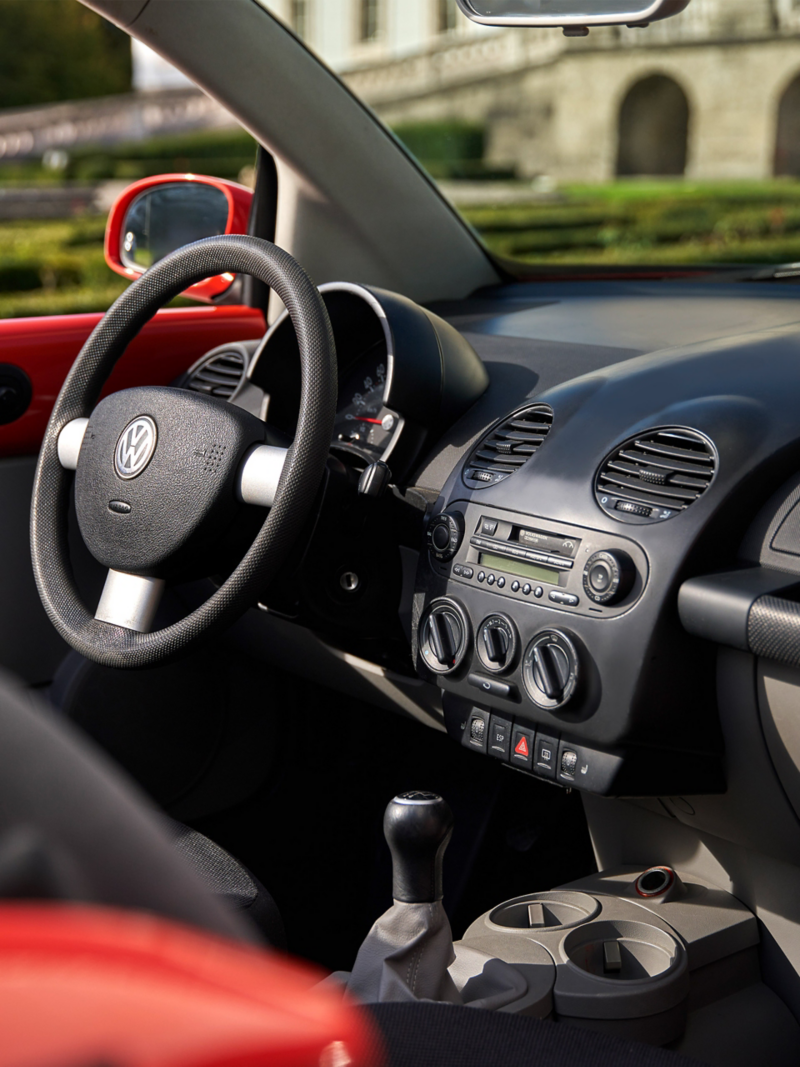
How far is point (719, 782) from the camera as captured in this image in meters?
1.45

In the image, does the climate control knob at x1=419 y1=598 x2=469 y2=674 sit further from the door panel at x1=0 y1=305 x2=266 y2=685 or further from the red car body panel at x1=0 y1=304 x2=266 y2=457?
the red car body panel at x1=0 y1=304 x2=266 y2=457

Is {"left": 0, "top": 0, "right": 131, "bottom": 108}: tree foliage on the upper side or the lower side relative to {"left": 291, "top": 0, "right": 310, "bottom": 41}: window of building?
lower

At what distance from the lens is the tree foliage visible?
31.9 m

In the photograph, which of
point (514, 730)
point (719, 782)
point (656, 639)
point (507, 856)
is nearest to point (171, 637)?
point (514, 730)

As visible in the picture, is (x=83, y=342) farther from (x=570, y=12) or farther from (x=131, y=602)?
(x=570, y=12)

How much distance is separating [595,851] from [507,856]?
0.28 metres

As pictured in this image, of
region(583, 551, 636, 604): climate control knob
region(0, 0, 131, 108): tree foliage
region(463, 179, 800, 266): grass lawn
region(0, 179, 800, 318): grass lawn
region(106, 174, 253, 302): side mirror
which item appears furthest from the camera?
region(0, 0, 131, 108): tree foliage

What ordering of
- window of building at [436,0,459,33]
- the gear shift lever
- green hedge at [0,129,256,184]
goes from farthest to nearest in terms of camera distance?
window of building at [436,0,459,33] < green hedge at [0,129,256,184] < the gear shift lever

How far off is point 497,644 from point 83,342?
1072 mm

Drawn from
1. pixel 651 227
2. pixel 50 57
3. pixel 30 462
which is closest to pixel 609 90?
pixel 50 57

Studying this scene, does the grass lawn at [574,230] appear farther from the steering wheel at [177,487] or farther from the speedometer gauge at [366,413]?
the steering wheel at [177,487]

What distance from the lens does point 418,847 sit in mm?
1333

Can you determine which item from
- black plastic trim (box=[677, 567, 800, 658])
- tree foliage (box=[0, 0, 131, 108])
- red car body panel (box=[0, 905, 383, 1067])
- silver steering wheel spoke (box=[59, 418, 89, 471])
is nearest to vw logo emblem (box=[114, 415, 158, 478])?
silver steering wheel spoke (box=[59, 418, 89, 471])

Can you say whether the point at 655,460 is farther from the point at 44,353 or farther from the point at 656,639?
the point at 44,353
